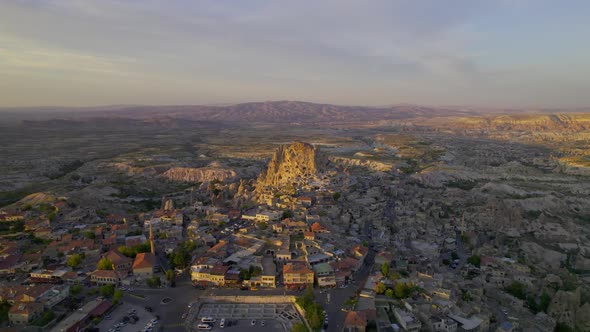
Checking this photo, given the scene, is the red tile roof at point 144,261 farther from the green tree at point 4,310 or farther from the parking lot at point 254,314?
the green tree at point 4,310

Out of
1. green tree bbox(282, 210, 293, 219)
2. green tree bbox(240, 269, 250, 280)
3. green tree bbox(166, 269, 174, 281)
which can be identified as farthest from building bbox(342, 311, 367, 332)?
green tree bbox(282, 210, 293, 219)

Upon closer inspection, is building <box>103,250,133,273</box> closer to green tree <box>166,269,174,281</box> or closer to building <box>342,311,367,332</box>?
green tree <box>166,269,174,281</box>

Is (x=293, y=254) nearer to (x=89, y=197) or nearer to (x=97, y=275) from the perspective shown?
(x=97, y=275)

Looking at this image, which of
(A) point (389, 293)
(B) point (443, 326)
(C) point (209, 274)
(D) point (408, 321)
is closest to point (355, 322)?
(D) point (408, 321)

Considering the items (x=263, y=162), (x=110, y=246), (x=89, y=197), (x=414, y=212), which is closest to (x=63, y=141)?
(x=263, y=162)

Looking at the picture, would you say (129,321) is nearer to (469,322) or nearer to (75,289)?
(75,289)
